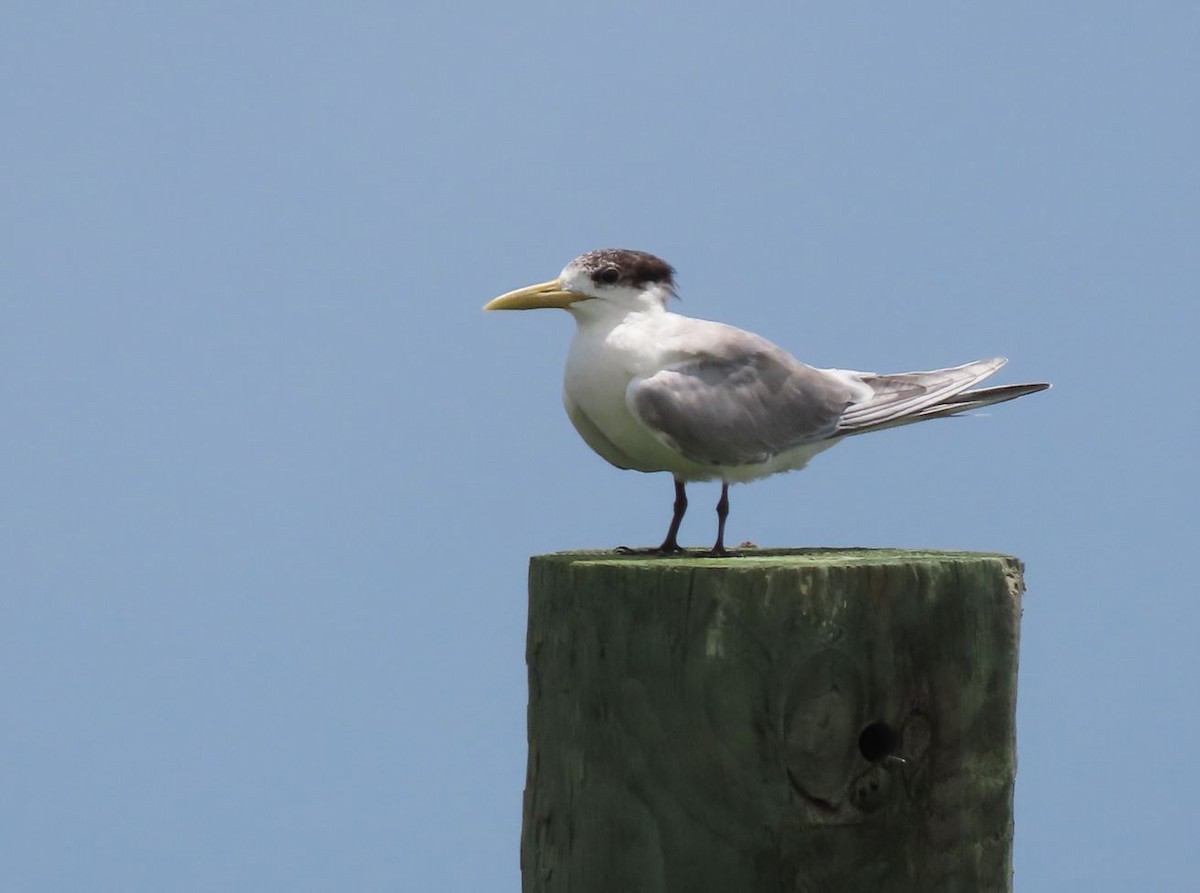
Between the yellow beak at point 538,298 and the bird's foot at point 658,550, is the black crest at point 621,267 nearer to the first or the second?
the yellow beak at point 538,298

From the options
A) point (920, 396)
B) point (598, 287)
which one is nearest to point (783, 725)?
point (598, 287)

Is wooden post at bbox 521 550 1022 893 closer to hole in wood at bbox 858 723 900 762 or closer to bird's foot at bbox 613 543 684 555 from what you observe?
hole in wood at bbox 858 723 900 762

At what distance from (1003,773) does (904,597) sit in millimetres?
602

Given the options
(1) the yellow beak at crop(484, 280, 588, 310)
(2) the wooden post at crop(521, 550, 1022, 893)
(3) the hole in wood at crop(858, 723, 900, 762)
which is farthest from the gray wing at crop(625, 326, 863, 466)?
(3) the hole in wood at crop(858, 723, 900, 762)

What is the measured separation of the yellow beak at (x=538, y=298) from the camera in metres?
5.10

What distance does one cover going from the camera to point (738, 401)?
4.99m

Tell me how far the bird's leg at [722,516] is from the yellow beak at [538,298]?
76 cm

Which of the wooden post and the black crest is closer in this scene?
the wooden post

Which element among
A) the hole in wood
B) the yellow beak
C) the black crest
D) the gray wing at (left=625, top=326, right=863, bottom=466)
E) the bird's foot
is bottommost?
the hole in wood

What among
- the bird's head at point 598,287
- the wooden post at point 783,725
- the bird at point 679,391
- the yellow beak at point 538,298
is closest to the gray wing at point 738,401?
the bird at point 679,391

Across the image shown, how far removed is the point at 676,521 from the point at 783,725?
134 centimetres

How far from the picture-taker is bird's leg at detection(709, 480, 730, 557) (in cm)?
477

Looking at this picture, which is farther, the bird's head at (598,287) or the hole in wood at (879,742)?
the bird's head at (598,287)

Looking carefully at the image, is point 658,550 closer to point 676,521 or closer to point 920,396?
point 676,521
